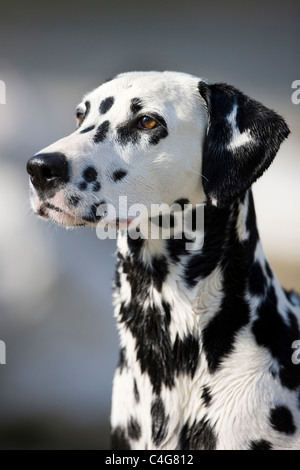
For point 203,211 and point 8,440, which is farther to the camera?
point 8,440

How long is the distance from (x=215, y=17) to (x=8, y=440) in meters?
4.54

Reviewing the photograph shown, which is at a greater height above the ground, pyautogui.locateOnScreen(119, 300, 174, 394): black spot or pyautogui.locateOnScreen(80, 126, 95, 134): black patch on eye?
pyautogui.locateOnScreen(80, 126, 95, 134): black patch on eye

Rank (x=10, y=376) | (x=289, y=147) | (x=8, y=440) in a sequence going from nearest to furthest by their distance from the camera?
(x=8, y=440)
(x=10, y=376)
(x=289, y=147)

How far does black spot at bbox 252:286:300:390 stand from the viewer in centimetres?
285

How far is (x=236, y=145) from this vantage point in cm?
286

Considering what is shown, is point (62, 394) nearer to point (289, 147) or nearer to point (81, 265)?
point (81, 265)

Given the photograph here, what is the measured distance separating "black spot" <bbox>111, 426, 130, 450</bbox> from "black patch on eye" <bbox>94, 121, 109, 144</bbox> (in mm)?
1287

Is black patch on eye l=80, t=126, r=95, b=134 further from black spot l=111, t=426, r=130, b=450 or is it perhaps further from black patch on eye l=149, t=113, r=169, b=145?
black spot l=111, t=426, r=130, b=450

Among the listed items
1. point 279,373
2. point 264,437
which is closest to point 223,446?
point 264,437

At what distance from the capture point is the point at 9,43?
276 inches
